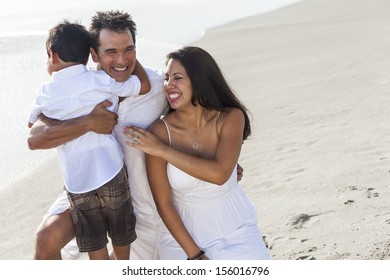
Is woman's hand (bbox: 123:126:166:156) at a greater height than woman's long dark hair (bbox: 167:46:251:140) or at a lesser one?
lesser

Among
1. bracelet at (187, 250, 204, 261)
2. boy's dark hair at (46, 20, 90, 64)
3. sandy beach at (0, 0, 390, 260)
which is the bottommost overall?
sandy beach at (0, 0, 390, 260)

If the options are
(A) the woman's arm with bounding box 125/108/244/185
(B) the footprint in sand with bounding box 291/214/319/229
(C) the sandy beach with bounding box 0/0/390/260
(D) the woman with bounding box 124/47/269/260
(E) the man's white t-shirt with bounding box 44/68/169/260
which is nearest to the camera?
(A) the woman's arm with bounding box 125/108/244/185

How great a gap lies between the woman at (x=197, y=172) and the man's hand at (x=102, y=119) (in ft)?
0.44

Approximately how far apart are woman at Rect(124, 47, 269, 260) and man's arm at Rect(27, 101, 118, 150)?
0.19m

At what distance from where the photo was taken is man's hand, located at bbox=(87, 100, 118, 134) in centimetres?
387

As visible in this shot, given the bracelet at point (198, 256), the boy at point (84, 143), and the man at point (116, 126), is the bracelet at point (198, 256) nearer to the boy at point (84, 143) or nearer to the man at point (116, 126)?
the man at point (116, 126)

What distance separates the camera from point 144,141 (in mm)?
3975

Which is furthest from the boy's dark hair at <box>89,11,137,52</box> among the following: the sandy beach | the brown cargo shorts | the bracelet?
the sandy beach

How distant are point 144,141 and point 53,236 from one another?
2.55 ft

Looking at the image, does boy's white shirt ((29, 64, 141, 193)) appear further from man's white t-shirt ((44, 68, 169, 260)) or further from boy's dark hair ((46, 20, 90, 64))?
man's white t-shirt ((44, 68, 169, 260))

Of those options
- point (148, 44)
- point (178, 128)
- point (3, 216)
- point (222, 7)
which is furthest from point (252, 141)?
point (222, 7)

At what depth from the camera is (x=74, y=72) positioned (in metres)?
3.92

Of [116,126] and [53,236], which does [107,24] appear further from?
[53,236]

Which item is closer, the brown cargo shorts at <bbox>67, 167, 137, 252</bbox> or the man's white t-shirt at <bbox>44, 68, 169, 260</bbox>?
the brown cargo shorts at <bbox>67, 167, 137, 252</bbox>
